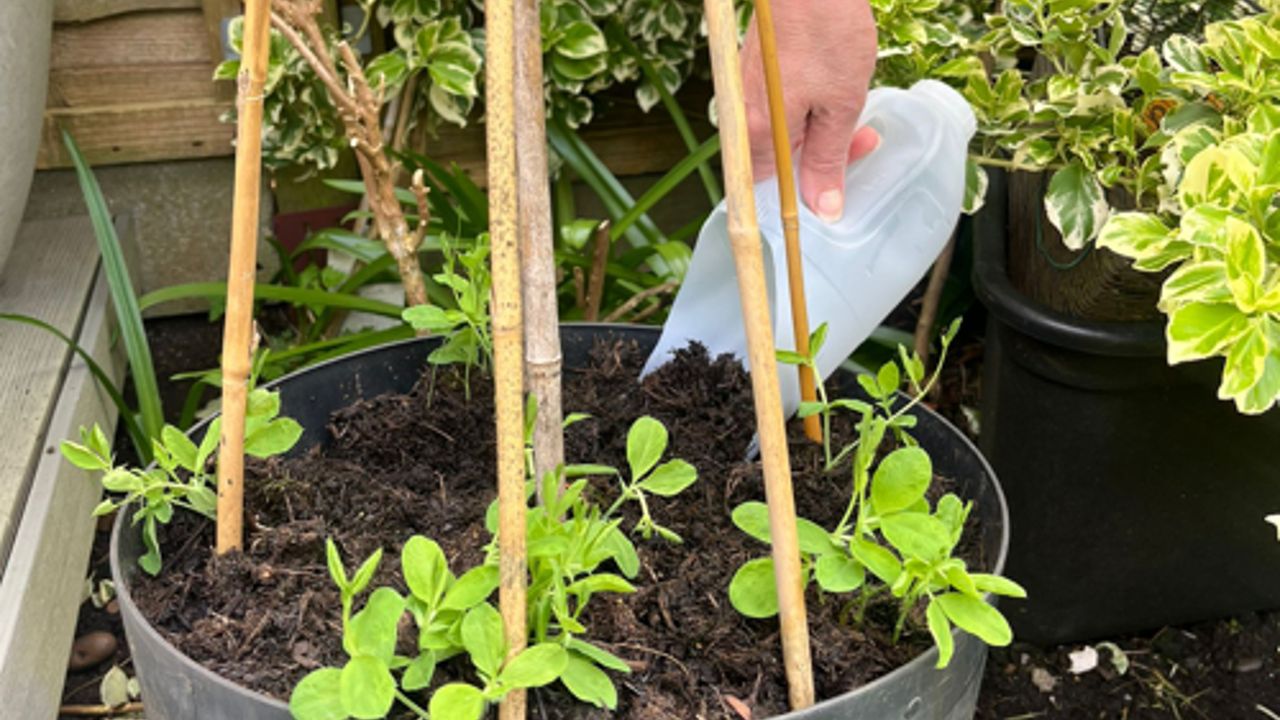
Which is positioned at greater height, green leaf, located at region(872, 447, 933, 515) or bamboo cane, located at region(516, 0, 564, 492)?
bamboo cane, located at region(516, 0, 564, 492)

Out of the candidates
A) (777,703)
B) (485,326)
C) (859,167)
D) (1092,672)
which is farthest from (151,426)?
(1092,672)

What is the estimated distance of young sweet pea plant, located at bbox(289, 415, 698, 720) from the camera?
675 mm

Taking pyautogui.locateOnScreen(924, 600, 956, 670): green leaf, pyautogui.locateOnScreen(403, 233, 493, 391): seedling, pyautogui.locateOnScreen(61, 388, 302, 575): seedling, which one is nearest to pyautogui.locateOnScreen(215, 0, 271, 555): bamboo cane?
pyautogui.locateOnScreen(61, 388, 302, 575): seedling

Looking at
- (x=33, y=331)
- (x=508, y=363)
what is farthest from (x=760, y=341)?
(x=33, y=331)

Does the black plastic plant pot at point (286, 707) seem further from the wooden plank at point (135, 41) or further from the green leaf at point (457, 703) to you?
the wooden plank at point (135, 41)

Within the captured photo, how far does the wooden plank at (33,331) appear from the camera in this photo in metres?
1.44

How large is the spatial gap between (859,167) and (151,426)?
106 centimetres

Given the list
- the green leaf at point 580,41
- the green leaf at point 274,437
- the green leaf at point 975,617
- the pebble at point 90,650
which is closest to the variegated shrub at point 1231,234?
the green leaf at point 975,617

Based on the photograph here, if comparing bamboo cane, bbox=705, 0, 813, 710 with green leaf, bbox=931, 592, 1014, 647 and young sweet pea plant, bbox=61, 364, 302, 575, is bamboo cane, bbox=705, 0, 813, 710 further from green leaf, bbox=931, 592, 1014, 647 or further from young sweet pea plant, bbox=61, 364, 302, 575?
young sweet pea plant, bbox=61, 364, 302, 575

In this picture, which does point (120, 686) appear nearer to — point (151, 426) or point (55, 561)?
point (55, 561)

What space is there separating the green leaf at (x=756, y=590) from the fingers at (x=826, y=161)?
388mm

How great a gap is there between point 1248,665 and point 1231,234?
100 cm

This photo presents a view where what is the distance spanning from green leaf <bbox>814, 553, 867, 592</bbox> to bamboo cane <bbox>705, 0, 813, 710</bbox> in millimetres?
22

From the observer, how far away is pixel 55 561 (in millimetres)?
1450
